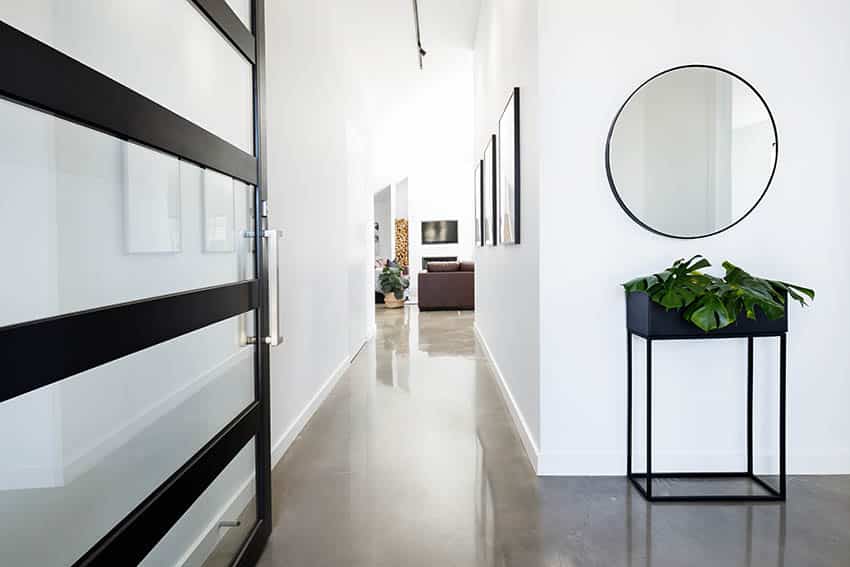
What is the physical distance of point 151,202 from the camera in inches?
51.8

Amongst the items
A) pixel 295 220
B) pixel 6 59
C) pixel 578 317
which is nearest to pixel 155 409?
pixel 6 59

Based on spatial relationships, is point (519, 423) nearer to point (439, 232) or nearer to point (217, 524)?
point (217, 524)

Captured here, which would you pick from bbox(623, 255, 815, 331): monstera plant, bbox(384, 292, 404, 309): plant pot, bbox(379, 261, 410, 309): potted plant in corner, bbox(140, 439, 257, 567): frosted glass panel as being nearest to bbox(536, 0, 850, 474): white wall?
bbox(623, 255, 815, 331): monstera plant

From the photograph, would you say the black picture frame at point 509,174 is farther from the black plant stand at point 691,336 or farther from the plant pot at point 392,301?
the plant pot at point 392,301

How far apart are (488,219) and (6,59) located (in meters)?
4.29

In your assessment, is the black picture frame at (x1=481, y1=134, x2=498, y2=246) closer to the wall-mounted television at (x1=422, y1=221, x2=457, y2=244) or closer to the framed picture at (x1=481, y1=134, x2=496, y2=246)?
the framed picture at (x1=481, y1=134, x2=496, y2=246)

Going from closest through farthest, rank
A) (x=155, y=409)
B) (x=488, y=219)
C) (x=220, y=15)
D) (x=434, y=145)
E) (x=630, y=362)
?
(x=155, y=409) → (x=220, y=15) → (x=630, y=362) → (x=488, y=219) → (x=434, y=145)

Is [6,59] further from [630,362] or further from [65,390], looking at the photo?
[630,362]

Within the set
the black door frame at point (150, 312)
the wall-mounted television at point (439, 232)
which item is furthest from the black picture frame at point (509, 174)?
the wall-mounted television at point (439, 232)

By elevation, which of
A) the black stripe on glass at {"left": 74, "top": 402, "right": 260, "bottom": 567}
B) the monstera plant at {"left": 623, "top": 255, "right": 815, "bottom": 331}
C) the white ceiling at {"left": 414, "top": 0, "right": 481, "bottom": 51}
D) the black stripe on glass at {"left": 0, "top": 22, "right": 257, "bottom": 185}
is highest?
the white ceiling at {"left": 414, "top": 0, "right": 481, "bottom": 51}

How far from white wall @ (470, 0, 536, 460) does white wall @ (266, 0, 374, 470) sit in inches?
50.1

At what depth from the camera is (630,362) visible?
8.43ft

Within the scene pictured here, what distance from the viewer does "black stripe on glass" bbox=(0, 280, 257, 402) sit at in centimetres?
85

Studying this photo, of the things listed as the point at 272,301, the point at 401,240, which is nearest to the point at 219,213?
the point at 272,301
